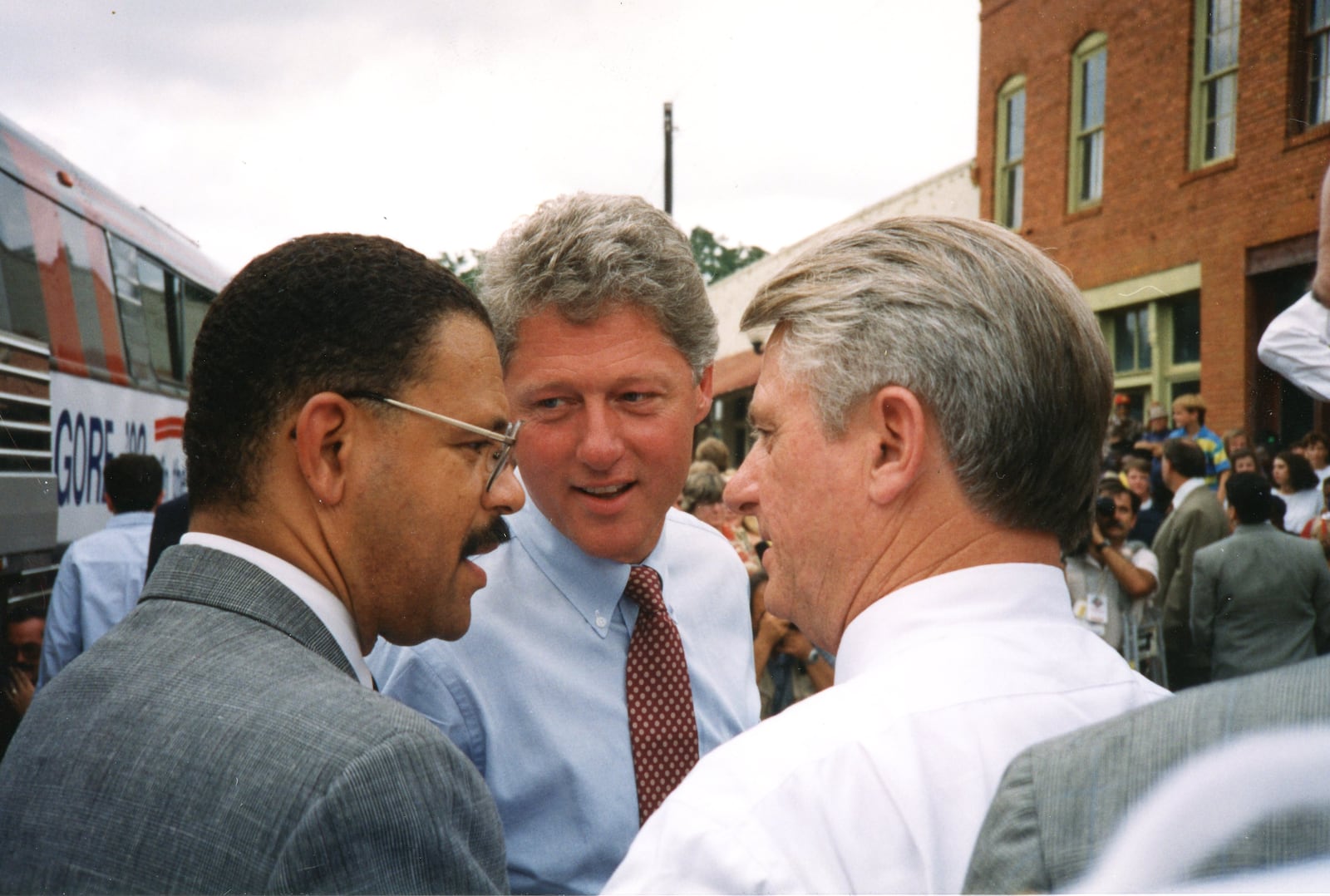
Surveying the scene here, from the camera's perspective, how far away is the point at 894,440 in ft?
4.59

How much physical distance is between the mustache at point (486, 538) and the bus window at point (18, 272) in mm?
4626

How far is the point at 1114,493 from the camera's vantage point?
676 centimetres

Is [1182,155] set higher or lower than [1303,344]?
higher

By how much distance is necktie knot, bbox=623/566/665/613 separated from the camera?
7.18ft

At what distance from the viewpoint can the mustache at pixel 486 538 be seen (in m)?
1.71

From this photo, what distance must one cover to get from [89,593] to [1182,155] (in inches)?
175

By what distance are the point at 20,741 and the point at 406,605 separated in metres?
0.52

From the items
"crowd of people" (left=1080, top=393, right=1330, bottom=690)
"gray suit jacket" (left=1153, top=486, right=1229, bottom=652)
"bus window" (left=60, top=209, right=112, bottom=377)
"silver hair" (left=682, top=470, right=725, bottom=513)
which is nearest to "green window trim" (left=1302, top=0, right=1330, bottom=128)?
"crowd of people" (left=1080, top=393, right=1330, bottom=690)

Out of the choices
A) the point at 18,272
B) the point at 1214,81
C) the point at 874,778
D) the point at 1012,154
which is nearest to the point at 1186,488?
the point at 1012,154

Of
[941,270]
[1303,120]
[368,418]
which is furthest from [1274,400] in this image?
[368,418]

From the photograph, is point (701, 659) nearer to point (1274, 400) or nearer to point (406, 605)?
point (406, 605)

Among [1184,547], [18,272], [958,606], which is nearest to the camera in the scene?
[958,606]

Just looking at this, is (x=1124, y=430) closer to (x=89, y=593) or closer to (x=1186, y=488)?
(x=1186, y=488)

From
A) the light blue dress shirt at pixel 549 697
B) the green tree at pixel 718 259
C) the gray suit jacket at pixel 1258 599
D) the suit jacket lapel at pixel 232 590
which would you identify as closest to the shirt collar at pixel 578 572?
the light blue dress shirt at pixel 549 697
